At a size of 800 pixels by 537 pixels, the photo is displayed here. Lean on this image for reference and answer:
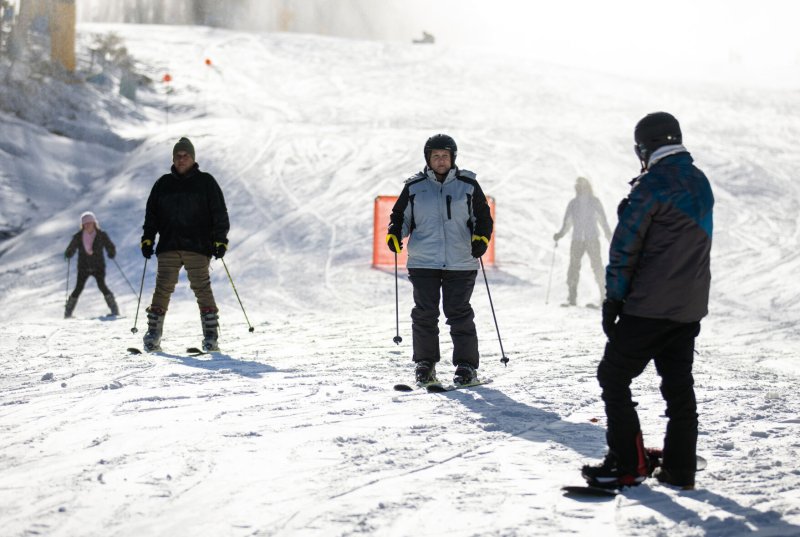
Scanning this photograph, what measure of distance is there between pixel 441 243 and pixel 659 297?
2.68 m

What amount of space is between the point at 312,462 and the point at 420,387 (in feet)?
7.49

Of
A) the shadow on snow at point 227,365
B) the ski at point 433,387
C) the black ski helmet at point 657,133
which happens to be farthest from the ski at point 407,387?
the black ski helmet at point 657,133

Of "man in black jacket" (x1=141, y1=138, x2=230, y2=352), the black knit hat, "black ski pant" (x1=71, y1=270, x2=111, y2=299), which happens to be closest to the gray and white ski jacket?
"man in black jacket" (x1=141, y1=138, x2=230, y2=352)

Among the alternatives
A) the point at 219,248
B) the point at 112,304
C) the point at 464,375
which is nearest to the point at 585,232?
the point at 112,304

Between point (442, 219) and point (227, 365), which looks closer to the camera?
point (442, 219)

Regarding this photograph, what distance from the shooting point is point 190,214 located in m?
8.13

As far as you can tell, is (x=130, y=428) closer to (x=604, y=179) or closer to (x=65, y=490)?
(x=65, y=490)

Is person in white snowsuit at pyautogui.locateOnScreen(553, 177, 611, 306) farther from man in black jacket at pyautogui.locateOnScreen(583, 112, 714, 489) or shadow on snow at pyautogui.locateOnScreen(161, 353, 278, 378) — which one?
man in black jacket at pyautogui.locateOnScreen(583, 112, 714, 489)

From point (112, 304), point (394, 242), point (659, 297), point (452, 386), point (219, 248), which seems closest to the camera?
point (659, 297)

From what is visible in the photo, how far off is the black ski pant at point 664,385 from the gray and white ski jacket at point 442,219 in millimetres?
2501

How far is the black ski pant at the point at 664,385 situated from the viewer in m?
3.80

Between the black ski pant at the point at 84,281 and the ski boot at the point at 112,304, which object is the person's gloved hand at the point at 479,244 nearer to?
the ski boot at the point at 112,304

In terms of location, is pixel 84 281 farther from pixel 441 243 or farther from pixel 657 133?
pixel 657 133

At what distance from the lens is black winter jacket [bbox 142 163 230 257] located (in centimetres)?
813
